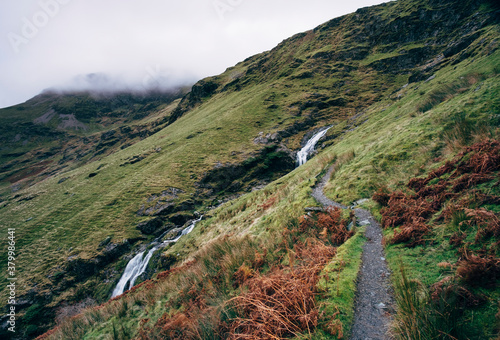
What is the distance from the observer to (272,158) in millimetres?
43875

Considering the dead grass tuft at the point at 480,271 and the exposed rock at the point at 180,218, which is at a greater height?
the dead grass tuft at the point at 480,271

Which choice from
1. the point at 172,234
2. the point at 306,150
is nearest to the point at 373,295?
the point at 172,234

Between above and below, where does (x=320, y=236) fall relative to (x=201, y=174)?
above

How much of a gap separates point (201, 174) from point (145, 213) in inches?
478

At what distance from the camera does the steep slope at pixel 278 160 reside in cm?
838

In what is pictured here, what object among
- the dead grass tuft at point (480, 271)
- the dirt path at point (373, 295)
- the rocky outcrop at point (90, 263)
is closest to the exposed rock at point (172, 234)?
the rocky outcrop at point (90, 263)

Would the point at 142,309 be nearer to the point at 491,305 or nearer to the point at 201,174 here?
the point at 491,305

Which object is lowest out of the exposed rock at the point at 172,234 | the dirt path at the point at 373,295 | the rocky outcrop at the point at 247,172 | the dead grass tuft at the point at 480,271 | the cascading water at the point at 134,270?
the cascading water at the point at 134,270

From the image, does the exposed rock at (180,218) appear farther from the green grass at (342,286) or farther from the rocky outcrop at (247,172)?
the green grass at (342,286)

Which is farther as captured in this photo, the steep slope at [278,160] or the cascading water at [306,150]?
the cascading water at [306,150]

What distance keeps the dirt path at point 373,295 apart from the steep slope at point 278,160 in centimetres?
23

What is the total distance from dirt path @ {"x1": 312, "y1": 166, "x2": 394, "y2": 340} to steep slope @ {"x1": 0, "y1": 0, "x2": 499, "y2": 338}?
0.74ft

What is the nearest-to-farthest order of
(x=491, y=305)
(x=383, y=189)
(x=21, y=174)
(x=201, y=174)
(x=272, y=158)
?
(x=491, y=305), (x=383, y=189), (x=201, y=174), (x=272, y=158), (x=21, y=174)

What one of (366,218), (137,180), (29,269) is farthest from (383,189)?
(137,180)
